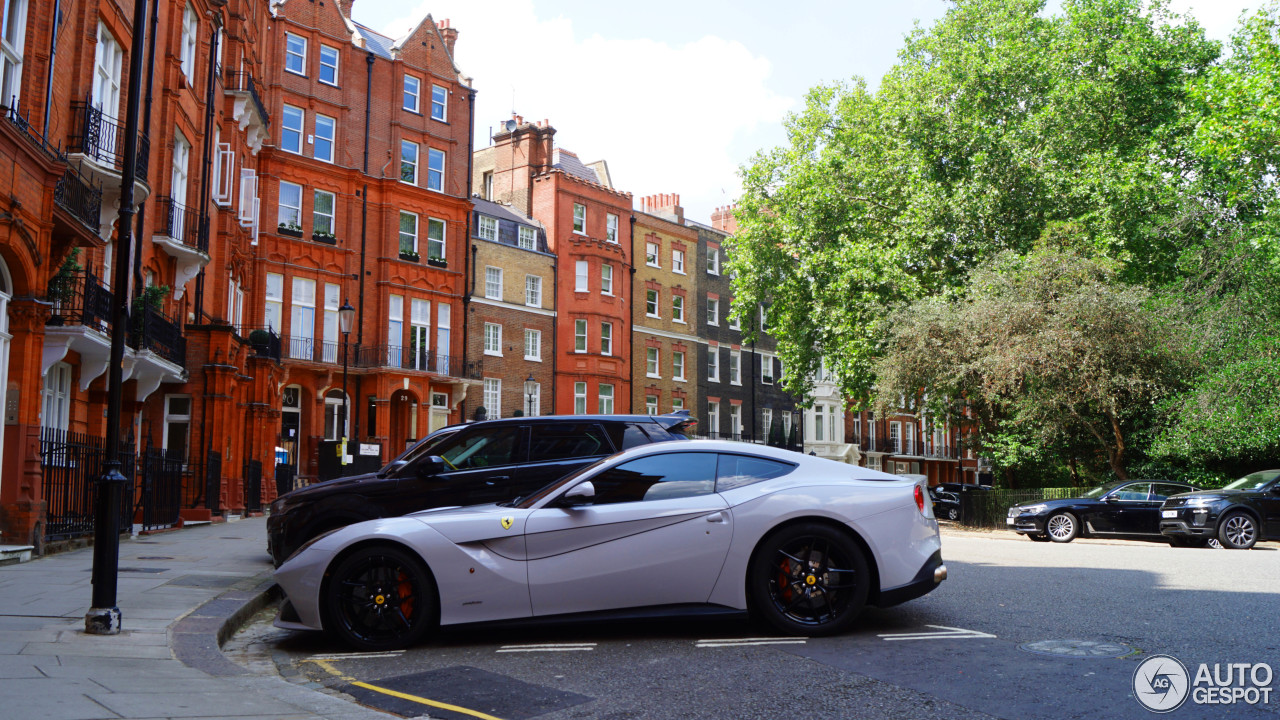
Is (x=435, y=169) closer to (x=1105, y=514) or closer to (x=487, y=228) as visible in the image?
(x=487, y=228)

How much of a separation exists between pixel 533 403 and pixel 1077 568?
35.6 m

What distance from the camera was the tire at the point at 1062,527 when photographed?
2230 centimetres

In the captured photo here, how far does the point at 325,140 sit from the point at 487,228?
890 centimetres

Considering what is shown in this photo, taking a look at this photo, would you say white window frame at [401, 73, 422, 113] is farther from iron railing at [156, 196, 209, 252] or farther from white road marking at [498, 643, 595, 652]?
white road marking at [498, 643, 595, 652]

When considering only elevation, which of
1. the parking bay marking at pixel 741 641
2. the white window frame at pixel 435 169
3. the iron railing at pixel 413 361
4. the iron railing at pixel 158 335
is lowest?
the parking bay marking at pixel 741 641

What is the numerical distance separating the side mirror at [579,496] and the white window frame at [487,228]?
39.0m

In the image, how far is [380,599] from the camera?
23.1 feet

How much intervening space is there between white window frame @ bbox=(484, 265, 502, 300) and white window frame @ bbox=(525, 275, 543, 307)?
180cm

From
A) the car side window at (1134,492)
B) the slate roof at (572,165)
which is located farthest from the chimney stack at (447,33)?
the car side window at (1134,492)

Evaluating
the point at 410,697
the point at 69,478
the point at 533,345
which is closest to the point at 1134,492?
the point at 410,697

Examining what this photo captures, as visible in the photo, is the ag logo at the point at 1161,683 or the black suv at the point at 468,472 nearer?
the ag logo at the point at 1161,683

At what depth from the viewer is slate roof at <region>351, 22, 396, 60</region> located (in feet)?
136

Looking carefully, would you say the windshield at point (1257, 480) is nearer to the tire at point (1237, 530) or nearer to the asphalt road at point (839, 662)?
the tire at point (1237, 530)

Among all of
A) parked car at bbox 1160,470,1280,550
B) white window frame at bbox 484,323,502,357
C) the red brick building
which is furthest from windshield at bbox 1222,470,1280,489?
white window frame at bbox 484,323,502,357
